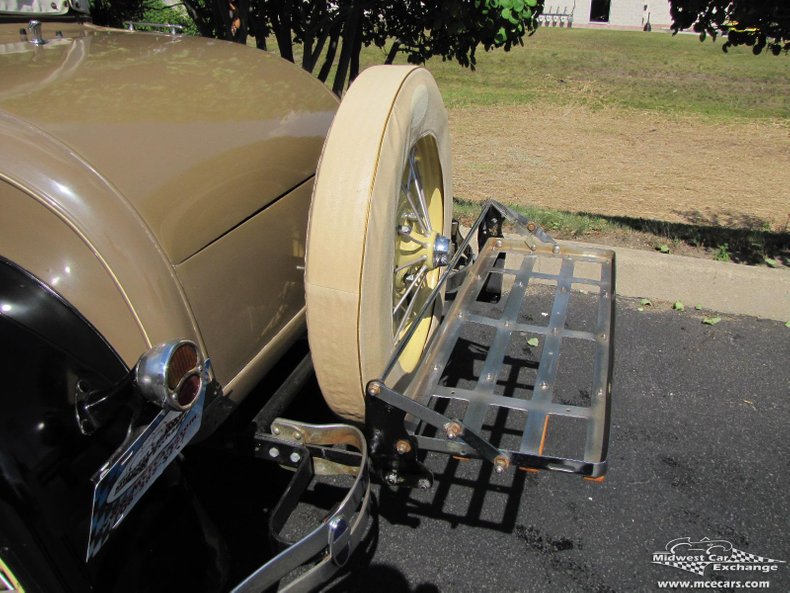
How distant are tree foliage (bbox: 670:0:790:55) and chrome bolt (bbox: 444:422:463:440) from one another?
3.27m

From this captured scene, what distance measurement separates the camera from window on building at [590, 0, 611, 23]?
120 ft

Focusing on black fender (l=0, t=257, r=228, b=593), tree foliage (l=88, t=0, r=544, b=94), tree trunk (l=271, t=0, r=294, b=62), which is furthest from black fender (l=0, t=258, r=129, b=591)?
tree trunk (l=271, t=0, r=294, b=62)

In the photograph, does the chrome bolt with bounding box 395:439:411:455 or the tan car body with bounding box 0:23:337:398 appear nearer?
the tan car body with bounding box 0:23:337:398

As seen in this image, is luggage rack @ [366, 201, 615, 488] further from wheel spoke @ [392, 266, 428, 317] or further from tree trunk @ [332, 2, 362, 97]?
tree trunk @ [332, 2, 362, 97]

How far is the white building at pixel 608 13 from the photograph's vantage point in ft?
111

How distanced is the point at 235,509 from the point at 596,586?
1.29 meters

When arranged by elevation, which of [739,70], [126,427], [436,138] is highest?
[436,138]

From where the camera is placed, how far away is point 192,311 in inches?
67.4

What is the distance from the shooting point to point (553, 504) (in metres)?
2.60

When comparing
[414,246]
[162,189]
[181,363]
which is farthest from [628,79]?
[181,363]

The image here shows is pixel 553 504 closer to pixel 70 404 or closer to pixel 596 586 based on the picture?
pixel 596 586

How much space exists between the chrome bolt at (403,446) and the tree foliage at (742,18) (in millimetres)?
3331

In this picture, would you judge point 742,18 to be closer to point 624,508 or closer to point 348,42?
point 348,42

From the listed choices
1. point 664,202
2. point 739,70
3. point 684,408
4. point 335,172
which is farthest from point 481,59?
point 335,172
